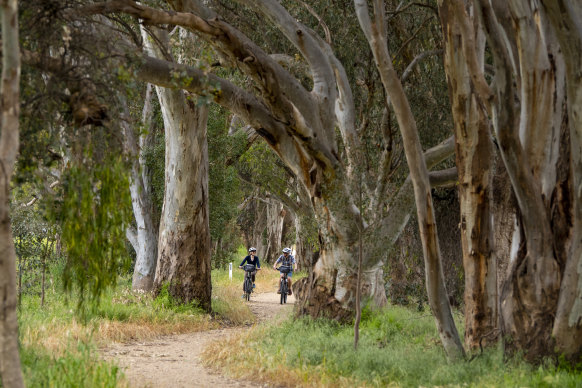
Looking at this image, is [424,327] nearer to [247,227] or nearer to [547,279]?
[547,279]

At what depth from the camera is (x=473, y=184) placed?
8648 millimetres

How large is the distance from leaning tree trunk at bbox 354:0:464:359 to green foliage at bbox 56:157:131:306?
4141mm

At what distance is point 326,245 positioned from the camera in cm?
1187

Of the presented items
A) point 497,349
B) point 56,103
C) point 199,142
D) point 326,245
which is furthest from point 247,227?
point 56,103

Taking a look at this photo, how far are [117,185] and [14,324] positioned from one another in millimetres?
1484

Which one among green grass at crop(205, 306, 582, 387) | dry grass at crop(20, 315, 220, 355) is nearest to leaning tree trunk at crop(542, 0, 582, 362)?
green grass at crop(205, 306, 582, 387)

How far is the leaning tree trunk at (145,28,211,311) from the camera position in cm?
1455

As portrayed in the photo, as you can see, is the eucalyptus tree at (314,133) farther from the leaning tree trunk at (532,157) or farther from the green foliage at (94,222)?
the green foliage at (94,222)

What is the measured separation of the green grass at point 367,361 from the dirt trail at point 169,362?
0.35 meters

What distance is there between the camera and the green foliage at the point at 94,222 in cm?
535

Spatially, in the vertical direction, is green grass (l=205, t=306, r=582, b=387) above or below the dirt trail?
above

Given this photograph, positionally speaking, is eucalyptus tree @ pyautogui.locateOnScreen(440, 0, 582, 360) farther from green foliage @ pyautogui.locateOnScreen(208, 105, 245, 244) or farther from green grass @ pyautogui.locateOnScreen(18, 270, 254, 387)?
green foliage @ pyautogui.locateOnScreen(208, 105, 245, 244)

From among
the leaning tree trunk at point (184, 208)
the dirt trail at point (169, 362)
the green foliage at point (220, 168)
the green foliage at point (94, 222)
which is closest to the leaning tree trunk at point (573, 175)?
the dirt trail at point (169, 362)

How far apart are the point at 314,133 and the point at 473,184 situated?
3.27m
